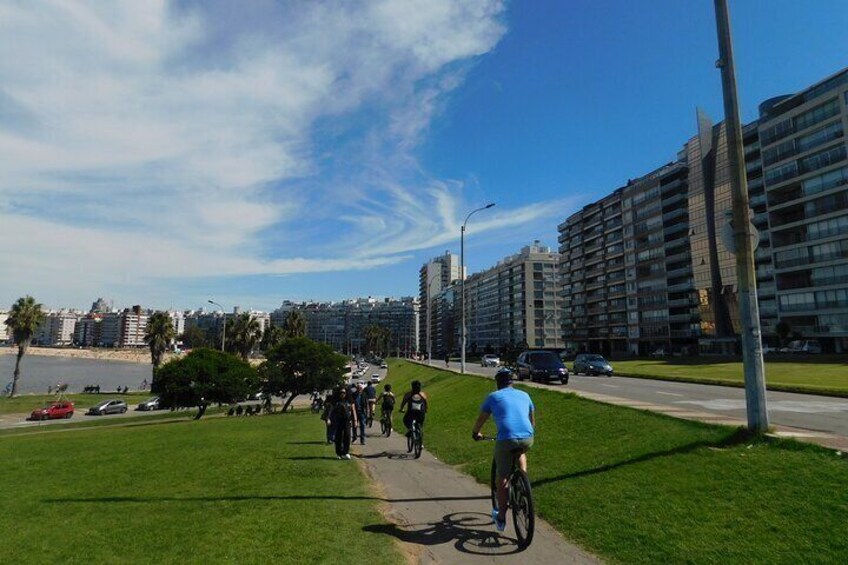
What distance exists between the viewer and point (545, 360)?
3075 cm

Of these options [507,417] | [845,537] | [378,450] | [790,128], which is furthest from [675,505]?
[790,128]

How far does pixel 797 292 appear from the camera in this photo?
67.9 meters

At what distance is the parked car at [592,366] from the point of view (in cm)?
3890

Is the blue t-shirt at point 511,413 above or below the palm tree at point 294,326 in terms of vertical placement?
below

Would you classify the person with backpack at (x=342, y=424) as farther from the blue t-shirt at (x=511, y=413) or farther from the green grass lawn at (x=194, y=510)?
the blue t-shirt at (x=511, y=413)

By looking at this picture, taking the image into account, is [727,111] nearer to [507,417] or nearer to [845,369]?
[507,417]

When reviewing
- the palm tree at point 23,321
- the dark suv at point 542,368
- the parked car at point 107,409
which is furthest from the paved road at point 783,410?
the palm tree at point 23,321

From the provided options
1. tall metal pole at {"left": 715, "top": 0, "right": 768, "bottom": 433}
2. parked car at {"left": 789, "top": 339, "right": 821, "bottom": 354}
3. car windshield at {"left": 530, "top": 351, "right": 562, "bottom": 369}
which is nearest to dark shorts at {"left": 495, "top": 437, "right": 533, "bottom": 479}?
tall metal pole at {"left": 715, "top": 0, "right": 768, "bottom": 433}

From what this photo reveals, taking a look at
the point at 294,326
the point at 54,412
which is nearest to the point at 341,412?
the point at 54,412

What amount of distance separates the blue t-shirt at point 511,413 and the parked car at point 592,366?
34414 mm

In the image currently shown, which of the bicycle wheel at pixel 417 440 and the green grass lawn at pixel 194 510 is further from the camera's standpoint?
the bicycle wheel at pixel 417 440

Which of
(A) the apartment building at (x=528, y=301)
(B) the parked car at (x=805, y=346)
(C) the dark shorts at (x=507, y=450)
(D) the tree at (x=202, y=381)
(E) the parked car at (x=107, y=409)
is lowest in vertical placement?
(E) the parked car at (x=107, y=409)

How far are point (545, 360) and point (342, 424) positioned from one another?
2042 cm

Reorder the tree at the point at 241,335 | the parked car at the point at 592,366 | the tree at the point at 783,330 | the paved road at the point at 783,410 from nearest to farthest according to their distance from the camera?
the paved road at the point at 783,410 → the parked car at the point at 592,366 → the tree at the point at 783,330 → the tree at the point at 241,335
